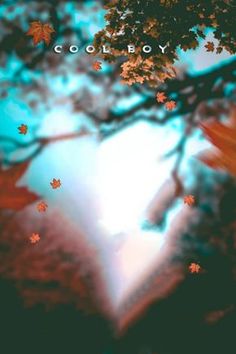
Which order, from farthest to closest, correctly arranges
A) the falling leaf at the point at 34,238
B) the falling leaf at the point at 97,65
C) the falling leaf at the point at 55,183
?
the falling leaf at the point at 97,65
the falling leaf at the point at 55,183
the falling leaf at the point at 34,238

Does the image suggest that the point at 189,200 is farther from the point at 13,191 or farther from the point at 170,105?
the point at 13,191

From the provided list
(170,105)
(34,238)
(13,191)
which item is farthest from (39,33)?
(34,238)

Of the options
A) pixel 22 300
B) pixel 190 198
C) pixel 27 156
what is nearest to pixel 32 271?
pixel 22 300

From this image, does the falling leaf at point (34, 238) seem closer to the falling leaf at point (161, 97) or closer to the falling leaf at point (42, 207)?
the falling leaf at point (42, 207)

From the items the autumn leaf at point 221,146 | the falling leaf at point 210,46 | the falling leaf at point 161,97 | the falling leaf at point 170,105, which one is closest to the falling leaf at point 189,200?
the autumn leaf at point 221,146

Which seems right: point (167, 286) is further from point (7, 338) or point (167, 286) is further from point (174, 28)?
point (174, 28)
